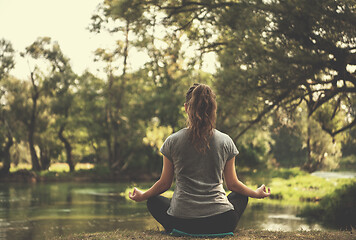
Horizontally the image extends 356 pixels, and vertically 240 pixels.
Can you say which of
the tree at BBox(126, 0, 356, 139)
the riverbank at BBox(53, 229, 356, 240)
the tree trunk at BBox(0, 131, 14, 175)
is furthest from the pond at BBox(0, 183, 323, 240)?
the tree trunk at BBox(0, 131, 14, 175)

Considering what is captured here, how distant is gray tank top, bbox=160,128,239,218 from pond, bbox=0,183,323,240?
211 inches

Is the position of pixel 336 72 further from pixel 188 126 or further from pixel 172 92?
pixel 172 92

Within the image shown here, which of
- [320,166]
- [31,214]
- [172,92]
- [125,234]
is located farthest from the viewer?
[172,92]

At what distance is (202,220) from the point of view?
374cm

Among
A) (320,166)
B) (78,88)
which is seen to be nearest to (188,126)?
(320,166)

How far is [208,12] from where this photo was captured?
12.0m

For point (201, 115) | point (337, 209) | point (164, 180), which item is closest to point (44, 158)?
point (337, 209)

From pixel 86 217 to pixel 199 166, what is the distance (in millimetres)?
9624

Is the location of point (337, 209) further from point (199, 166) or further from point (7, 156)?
point (7, 156)

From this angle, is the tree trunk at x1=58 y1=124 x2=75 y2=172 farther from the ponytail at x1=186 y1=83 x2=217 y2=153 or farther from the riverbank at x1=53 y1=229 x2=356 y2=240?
the ponytail at x1=186 y1=83 x2=217 y2=153

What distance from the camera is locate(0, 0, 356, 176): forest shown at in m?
9.72

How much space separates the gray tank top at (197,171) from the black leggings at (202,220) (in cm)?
6

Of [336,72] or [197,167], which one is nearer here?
[197,167]

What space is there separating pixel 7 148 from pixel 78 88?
6.69 metres
